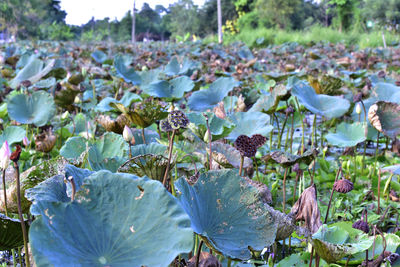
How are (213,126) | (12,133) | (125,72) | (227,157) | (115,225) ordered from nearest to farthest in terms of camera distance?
(115,225) < (227,157) < (213,126) < (12,133) < (125,72)

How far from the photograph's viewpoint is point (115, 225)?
571 mm

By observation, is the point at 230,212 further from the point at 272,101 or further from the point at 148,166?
the point at 272,101

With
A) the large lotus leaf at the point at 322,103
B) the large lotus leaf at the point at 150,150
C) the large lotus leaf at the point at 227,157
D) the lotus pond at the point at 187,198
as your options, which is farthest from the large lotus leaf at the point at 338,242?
the large lotus leaf at the point at 322,103

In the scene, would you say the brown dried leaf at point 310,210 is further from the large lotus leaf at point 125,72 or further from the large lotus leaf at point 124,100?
the large lotus leaf at point 125,72

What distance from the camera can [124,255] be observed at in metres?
0.55

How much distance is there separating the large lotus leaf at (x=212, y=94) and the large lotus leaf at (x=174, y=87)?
7cm

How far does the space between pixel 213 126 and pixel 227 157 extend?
0.25 metres

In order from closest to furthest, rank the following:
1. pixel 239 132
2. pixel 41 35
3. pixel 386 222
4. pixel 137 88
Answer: pixel 386 222, pixel 239 132, pixel 137 88, pixel 41 35

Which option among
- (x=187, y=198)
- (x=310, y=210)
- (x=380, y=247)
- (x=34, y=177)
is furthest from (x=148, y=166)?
(x=380, y=247)

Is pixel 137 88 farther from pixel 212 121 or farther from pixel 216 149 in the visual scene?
pixel 216 149

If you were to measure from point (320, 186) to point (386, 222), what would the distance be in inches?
15.7

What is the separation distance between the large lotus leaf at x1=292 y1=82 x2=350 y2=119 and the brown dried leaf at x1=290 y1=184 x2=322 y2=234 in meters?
0.89

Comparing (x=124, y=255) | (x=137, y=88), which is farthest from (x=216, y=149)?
(x=137, y=88)

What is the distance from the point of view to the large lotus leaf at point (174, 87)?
2.22 metres
